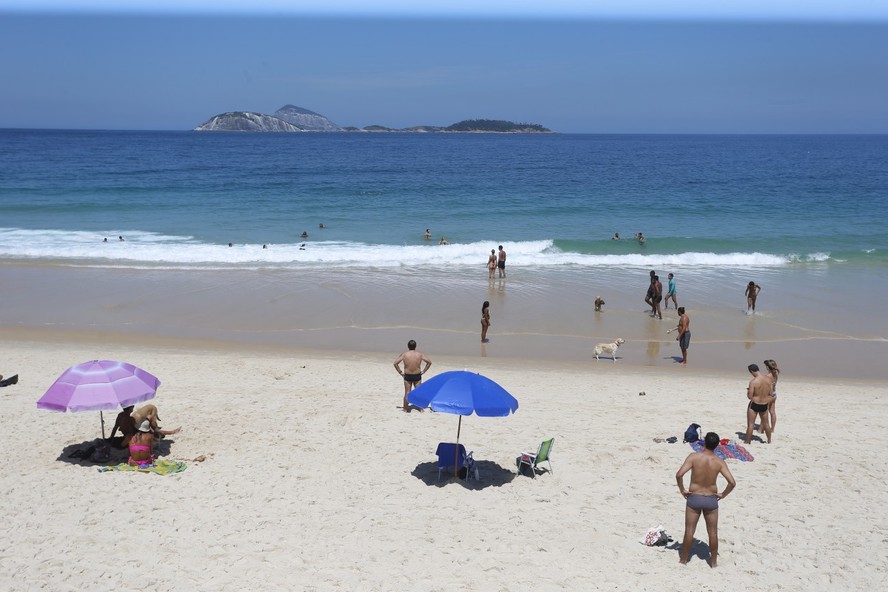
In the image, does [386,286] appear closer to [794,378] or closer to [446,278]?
[446,278]

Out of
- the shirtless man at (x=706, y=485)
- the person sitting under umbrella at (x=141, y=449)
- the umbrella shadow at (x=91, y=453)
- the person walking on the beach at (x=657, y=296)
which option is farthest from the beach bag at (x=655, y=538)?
the person walking on the beach at (x=657, y=296)

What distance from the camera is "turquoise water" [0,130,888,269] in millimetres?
28641

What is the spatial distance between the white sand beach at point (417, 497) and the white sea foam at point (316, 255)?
13689 millimetres

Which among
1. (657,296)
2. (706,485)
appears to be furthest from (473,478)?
(657,296)

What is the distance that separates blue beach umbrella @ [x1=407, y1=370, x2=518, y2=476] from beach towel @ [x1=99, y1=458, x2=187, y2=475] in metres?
3.34

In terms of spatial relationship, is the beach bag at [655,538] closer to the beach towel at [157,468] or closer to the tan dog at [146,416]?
the beach towel at [157,468]

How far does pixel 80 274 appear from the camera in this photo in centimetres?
2386

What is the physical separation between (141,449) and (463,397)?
4469 millimetres

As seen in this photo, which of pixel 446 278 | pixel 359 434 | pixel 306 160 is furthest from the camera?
pixel 306 160

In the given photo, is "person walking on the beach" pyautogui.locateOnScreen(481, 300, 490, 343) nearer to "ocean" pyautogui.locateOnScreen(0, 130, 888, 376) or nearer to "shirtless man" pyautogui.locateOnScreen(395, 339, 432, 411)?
"ocean" pyautogui.locateOnScreen(0, 130, 888, 376)

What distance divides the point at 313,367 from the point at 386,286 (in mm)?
8471

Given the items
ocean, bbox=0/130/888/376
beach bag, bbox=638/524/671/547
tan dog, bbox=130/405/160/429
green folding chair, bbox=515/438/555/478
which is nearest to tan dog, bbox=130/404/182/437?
tan dog, bbox=130/405/160/429

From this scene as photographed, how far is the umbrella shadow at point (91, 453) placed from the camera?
31.9 ft

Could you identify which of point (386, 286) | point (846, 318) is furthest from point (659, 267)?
point (386, 286)
